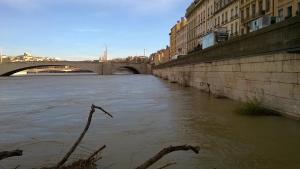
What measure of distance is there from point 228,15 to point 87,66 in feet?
222

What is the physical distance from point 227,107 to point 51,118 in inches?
334

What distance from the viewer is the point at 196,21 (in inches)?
3538

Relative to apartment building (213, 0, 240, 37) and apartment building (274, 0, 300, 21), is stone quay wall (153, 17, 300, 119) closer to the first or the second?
apartment building (274, 0, 300, 21)

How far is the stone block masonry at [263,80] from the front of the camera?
15.0m

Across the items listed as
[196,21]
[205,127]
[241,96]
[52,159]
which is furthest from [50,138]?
[196,21]

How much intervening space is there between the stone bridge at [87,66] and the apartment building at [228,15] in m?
56.0

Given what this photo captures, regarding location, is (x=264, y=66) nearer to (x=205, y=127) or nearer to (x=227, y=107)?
(x=227, y=107)

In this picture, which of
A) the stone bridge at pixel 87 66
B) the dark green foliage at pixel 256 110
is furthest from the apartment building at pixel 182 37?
the dark green foliage at pixel 256 110

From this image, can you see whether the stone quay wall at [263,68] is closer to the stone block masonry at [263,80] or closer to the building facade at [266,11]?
the stone block masonry at [263,80]

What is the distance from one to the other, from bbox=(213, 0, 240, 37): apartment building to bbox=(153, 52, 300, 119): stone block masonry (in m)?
23.8

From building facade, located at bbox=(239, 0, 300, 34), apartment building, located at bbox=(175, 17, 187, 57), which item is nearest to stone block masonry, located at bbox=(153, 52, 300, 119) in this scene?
building facade, located at bbox=(239, 0, 300, 34)

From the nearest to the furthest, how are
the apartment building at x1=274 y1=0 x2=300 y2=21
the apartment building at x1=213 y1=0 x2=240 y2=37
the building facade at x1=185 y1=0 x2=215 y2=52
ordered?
the apartment building at x1=274 y1=0 x2=300 y2=21 < the apartment building at x1=213 y1=0 x2=240 y2=37 < the building facade at x1=185 y1=0 x2=215 y2=52

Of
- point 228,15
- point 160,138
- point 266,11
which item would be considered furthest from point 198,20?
point 160,138

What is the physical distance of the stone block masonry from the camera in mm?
14961
